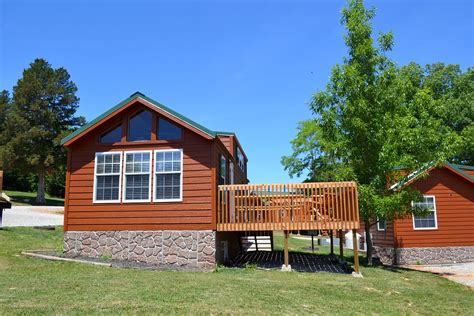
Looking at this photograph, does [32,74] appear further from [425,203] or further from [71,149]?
[425,203]

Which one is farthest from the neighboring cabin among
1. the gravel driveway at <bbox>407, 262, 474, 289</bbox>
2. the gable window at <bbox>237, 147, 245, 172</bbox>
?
the gravel driveway at <bbox>407, 262, 474, 289</bbox>

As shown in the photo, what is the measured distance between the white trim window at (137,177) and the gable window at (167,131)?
2.17ft

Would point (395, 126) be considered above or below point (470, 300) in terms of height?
above

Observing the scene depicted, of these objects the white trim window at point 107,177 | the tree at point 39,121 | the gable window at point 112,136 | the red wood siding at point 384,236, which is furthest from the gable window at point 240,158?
the tree at point 39,121

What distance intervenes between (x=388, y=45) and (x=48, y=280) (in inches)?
519

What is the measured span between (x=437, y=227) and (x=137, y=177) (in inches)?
506

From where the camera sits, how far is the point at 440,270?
15203 millimetres

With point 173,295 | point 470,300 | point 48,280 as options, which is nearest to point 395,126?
point 470,300

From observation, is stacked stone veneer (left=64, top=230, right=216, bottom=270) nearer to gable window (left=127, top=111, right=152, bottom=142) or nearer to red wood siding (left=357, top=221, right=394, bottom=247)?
gable window (left=127, top=111, right=152, bottom=142)

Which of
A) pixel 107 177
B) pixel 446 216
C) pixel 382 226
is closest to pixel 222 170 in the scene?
pixel 107 177

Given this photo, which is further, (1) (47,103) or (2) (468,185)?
(1) (47,103)

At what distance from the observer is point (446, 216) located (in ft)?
57.6

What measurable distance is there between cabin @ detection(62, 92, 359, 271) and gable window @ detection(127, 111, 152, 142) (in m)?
0.03

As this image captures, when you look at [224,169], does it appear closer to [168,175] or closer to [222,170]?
[222,170]
